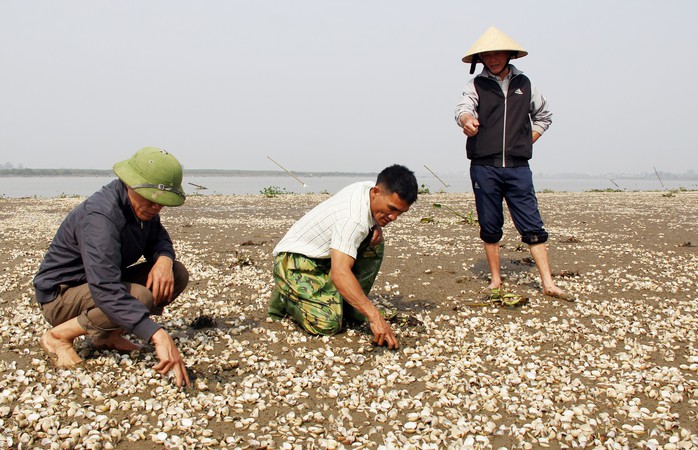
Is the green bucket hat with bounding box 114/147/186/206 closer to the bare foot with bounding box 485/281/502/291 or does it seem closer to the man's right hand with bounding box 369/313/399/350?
the man's right hand with bounding box 369/313/399/350

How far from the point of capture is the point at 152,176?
360cm

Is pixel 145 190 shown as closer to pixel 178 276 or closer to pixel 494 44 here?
pixel 178 276

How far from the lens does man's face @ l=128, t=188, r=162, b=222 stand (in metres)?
3.71

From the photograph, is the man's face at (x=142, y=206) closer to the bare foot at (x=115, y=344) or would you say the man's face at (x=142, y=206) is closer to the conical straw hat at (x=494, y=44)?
the bare foot at (x=115, y=344)

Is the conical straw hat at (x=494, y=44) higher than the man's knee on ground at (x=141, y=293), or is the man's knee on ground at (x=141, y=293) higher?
the conical straw hat at (x=494, y=44)

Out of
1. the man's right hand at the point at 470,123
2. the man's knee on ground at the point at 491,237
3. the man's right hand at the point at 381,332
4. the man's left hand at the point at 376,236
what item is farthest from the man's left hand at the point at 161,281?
the man's knee on ground at the point at 491,237

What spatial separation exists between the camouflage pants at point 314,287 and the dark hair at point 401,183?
76cm

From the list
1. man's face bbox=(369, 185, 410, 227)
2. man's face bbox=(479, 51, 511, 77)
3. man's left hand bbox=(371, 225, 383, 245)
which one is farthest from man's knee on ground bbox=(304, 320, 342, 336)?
man's face bbox=(479, 51, 511, 77)

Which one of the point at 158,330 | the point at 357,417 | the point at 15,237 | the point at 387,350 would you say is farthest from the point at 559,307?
the point at 15,237

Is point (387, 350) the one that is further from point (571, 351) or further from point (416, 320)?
point (571, 351)

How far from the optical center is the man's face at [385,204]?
4145 mm

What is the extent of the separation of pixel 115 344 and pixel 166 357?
3.50 ft

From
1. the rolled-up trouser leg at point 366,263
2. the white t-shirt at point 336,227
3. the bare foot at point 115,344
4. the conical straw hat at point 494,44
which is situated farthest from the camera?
the conical straw hat at point 494,44

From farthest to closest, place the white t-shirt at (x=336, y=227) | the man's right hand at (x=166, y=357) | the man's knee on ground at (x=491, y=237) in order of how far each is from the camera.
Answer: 1. the man's knee on ground at (x=491, y=237)
2. the white t-shirt at (x=336, y=227)
3. the man's right hand at (x=166, y=357)
